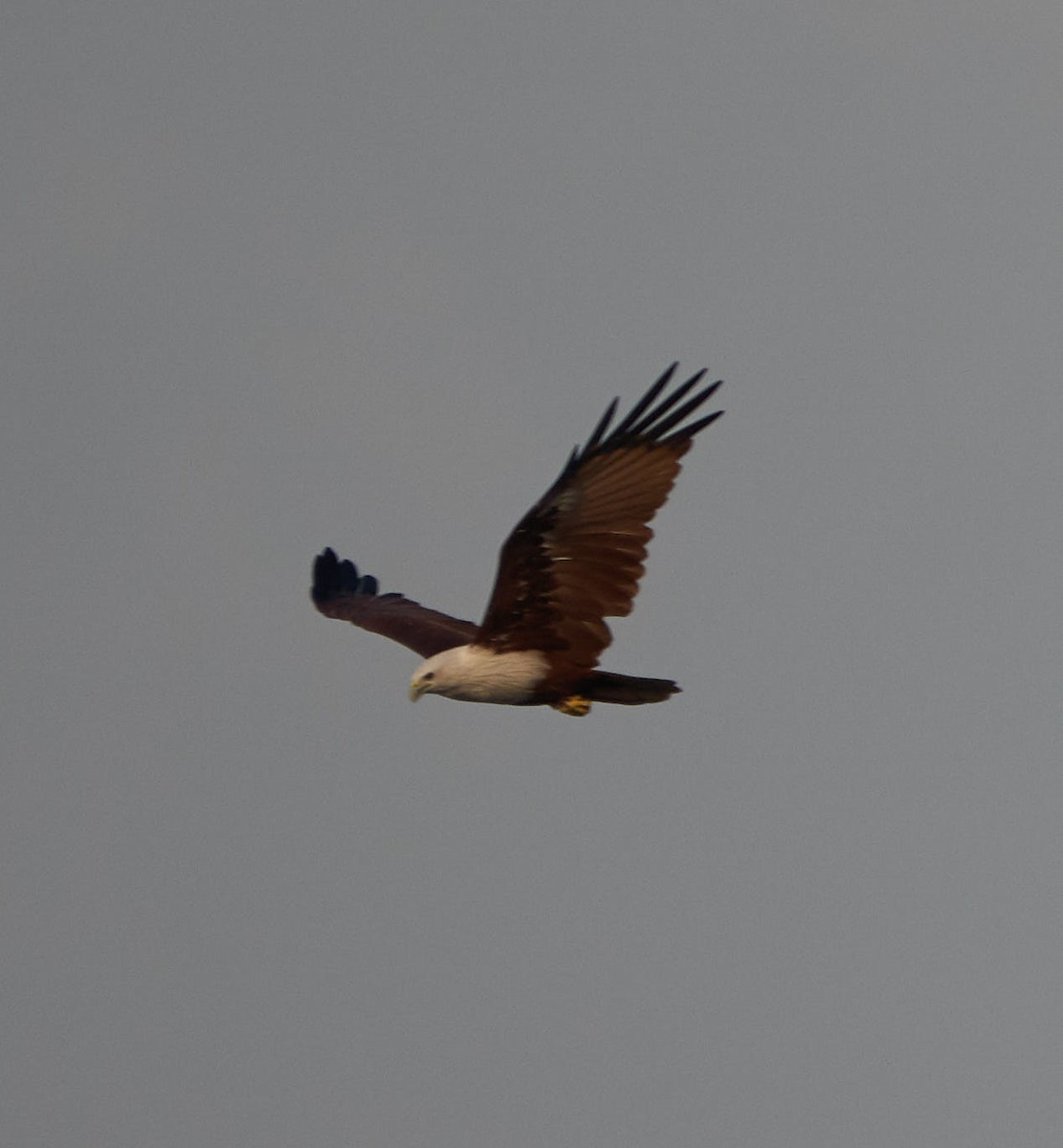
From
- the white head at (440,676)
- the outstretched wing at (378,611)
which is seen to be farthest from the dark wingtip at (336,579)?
the white head at (440,676)

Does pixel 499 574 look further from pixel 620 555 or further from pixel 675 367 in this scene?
pixel 675 367

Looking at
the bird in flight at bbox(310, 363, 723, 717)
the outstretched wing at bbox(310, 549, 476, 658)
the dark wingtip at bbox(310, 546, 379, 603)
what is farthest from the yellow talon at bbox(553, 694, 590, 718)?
the dark wingtip at bbox(310, 546, 379, 603)

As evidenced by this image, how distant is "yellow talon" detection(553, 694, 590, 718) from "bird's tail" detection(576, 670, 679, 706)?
0.16ft

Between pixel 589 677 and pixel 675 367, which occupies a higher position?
pixel 675 367

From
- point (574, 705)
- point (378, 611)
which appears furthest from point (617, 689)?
point (378, 611)

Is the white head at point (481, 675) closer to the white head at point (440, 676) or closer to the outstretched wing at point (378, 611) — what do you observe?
the white head at point (440, 676)

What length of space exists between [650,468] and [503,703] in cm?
193

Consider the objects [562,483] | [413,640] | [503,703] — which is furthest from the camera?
[413,640]

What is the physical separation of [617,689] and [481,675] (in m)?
0.90

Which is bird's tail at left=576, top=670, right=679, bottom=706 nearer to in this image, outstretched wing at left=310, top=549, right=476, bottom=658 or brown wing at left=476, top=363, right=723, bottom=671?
brown wing at left=476, top=363, right=723, bottom=671

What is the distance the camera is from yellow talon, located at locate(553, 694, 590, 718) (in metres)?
14.4

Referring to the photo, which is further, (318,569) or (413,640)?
(318,569)

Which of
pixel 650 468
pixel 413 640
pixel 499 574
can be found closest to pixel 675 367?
pixel 650 468

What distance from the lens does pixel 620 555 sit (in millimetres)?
13891
